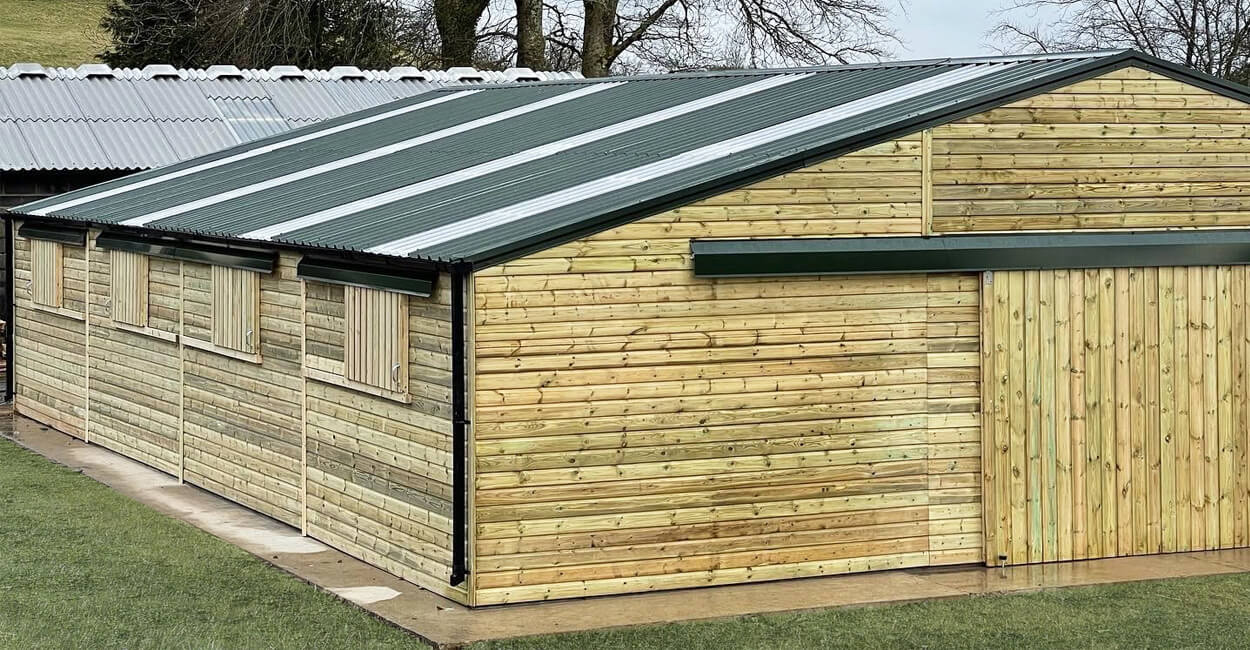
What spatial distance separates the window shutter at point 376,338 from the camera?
10.5m

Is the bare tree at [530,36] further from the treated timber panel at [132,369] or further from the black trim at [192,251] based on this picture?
the black trim at [192,251]

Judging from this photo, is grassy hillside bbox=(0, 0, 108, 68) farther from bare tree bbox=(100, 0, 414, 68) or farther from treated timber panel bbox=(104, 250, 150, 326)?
treated timber panel bbox=(104, 250, 150, 326)

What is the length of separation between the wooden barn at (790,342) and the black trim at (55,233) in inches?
165

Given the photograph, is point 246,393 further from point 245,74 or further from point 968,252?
point 245,74

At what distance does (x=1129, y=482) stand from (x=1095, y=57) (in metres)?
2.83

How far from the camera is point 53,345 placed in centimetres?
1714

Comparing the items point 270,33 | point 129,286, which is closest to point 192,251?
point 129,286

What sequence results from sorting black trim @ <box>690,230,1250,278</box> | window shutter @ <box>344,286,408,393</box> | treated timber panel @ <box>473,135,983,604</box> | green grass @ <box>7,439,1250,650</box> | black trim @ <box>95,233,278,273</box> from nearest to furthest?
green grass @ <box>7,439,1250,650</box> → treated timber panel @ <box>473,135,983,604</box> → black trim @ <box>690,230,1250,278</box> → window shutter @ <box>344,286,408,393</box> → black trim @ <box>95,233,278,273</box>

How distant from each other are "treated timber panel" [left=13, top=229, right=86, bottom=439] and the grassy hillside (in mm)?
32772

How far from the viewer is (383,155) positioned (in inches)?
596

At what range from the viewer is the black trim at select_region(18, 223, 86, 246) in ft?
53.3

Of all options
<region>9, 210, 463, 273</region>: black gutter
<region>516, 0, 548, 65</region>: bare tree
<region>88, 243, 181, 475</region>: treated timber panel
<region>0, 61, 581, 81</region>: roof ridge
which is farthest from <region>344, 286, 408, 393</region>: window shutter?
<region>516, 0, 548, 65</region>: bare tree

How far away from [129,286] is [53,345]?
2473 millimetres

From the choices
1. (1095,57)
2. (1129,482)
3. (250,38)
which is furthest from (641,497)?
(250,38)
